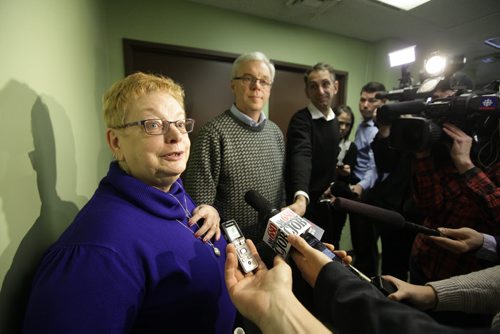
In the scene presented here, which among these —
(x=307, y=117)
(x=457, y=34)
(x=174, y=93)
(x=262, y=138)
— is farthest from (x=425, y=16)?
(x=174, y=93)

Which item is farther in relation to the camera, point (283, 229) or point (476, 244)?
point (476, 244)

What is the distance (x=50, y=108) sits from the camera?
0.73m

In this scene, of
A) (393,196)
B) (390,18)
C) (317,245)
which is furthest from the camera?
(390,18)

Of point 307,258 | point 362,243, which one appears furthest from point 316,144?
point 362,243

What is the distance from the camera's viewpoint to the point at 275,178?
1.26 metres

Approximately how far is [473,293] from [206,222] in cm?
80

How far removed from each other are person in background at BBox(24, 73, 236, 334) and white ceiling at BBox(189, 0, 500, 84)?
1703 mm

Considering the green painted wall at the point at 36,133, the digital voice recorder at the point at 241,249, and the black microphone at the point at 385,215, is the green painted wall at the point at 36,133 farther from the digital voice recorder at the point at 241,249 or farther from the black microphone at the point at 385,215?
the black microphone at the point at 385,215

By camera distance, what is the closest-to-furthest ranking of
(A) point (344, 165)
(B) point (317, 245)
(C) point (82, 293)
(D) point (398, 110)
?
1. (C) point (82, 293)
2. (B) point (317, 245)
3. (D) point (398, 110)
4. (A) point (344, 165)

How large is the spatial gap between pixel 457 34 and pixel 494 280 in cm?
290

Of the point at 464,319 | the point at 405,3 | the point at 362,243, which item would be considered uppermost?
the point at 405,3

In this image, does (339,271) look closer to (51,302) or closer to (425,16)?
(51,302)

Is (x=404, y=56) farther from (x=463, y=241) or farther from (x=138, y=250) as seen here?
(x=138, y=250)

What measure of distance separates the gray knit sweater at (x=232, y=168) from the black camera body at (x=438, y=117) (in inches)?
21.6
